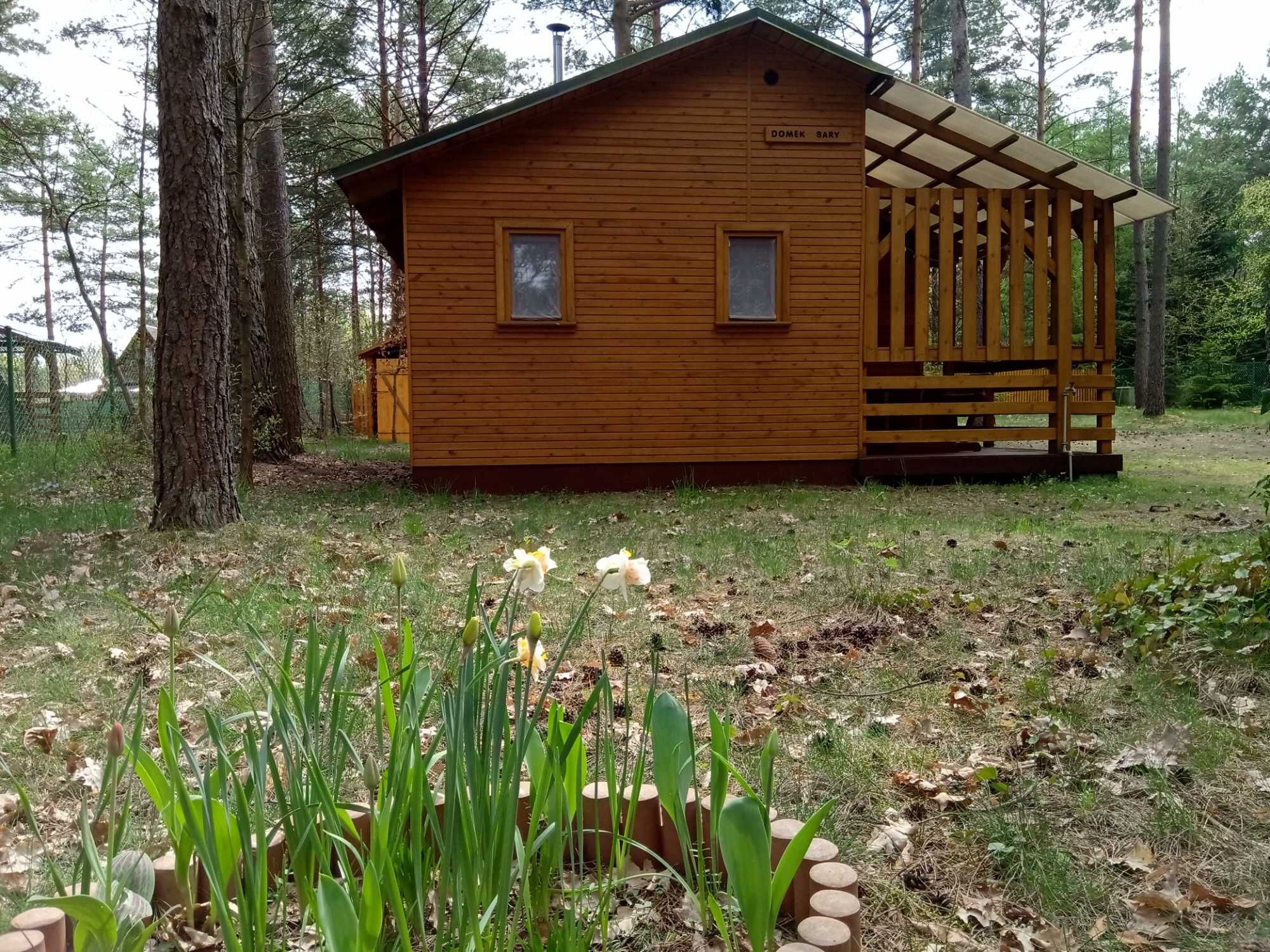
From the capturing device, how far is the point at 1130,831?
2.22 meters

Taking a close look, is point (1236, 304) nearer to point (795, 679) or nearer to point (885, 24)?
point (885, 24)

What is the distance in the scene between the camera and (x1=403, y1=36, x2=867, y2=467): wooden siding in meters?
10.1

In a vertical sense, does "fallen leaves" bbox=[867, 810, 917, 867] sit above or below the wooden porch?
below

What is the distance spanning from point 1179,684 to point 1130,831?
128 centimetres

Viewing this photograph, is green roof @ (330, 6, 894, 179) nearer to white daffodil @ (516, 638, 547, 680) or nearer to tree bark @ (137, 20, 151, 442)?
tree bark @ (137, 20, 151, 442)

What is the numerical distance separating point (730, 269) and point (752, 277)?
270 mm

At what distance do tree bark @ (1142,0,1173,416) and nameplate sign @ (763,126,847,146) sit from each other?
581 inches

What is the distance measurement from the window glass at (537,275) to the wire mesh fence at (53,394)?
7.29 meters

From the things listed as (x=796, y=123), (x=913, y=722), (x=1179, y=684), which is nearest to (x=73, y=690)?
(x=913, y=722)

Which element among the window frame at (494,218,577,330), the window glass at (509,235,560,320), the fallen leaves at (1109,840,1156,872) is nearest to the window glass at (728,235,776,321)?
the window frame at (494,218,577,330)

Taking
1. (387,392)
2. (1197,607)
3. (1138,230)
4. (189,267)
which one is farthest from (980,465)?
(387,392)

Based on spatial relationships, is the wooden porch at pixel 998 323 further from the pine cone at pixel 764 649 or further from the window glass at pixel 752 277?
the pine cone at pixel 764 649

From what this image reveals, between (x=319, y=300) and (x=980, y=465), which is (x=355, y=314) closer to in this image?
(x=319, y=300)

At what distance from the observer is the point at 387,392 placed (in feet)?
72.1
